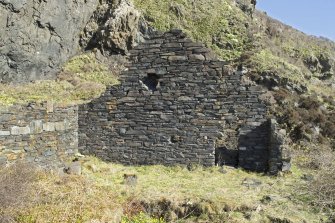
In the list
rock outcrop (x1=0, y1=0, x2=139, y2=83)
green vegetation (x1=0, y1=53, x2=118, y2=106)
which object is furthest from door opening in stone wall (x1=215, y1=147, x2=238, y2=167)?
rock outcrop (x1=0, y1=0, x2=139, y2=83)

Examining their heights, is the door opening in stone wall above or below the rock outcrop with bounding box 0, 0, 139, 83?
below

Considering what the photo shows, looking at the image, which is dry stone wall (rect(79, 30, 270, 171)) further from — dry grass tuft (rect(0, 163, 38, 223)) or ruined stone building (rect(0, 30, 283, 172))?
dry grass tuft (rect(0, 163, 38, 223))

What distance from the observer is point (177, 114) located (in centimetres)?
1154

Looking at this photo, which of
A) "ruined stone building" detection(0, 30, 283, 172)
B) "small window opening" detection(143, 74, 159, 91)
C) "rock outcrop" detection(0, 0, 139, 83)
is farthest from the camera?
"rock outcrop" detection(0, 0, 139, 83)

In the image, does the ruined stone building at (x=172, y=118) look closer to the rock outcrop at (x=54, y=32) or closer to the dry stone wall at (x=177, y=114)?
the dry stone wall at (x=177, y=114)

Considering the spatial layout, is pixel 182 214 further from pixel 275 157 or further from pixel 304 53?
pixel 304 53

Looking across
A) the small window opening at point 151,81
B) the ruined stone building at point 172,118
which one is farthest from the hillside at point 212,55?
the small window opening at point 151,81

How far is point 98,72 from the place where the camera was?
25.4 m

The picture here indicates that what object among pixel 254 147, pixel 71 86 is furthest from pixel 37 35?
pixel 254 147

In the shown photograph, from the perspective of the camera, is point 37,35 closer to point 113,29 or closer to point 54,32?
point 54,32

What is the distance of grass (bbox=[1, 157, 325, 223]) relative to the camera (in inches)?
291

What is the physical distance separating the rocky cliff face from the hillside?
6 centimetres

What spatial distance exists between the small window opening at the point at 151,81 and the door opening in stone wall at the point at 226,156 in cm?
274

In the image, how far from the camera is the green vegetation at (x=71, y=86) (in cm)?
2017
